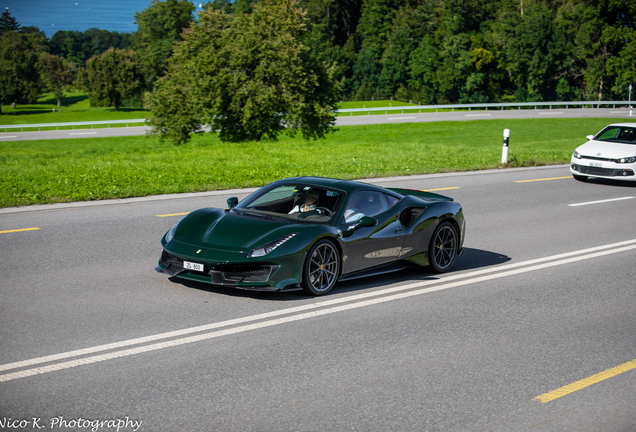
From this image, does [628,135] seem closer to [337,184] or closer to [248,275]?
[337,184]

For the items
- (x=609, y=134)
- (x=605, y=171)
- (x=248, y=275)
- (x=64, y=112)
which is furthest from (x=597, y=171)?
(x=64, y=112)

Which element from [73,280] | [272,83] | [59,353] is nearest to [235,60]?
[272,83]

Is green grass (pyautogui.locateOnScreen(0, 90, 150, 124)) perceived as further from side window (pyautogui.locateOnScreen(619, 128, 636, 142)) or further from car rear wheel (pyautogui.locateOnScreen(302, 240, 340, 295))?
car rear wheel (pyautogui.locateOnScreen(302, 240, 340, 295))

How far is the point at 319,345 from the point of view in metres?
5.86

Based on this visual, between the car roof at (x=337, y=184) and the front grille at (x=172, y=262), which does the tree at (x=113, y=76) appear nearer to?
the car roof at (x=337, y=184)

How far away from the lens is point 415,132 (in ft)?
148

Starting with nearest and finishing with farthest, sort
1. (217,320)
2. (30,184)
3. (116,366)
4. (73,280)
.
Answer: (116,366) → (217,320) → (73,280) → (30,184)

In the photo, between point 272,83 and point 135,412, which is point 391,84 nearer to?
point 272,83

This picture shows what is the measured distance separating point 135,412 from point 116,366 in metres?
0.88

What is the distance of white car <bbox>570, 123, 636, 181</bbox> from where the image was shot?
1798 cm

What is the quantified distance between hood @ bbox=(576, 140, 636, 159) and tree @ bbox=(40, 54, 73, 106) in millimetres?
99966

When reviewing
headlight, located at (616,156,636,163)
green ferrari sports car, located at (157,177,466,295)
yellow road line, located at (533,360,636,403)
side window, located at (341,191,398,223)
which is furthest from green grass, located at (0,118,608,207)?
yellow road line, located at (533,360,636,403)

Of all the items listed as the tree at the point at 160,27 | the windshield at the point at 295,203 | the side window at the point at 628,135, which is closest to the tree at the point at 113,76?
the tree at the point at 160,27

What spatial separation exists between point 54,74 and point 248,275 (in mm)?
119120
